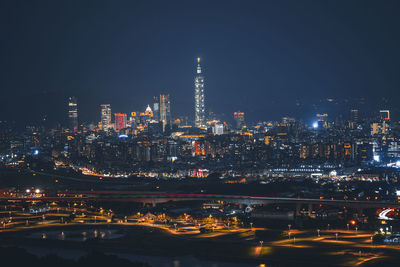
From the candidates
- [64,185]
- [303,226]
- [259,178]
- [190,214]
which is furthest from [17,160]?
[303,226]

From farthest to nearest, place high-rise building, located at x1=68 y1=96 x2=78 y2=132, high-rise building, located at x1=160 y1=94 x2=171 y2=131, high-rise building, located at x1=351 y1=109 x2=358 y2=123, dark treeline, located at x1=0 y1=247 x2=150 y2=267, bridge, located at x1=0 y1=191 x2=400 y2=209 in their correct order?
high-rise building, located at x1=160 y1=94 x2=171 y2=131 < high-rise building, located at x1=68 y1=96 x2=78 y2=132 < high-rise building, located at x1=351 y1=109 x2=358 y2=123 < bridge, located at x1=0 y1=191 x2=400 y2=209 < dark treeline, located at x1=0 y1=247 x2=150 y2=267

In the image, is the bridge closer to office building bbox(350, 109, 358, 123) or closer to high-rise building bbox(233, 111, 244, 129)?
office building bbox(350, 109, 358, 123)

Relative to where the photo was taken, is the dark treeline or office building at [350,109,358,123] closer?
the dark treeline

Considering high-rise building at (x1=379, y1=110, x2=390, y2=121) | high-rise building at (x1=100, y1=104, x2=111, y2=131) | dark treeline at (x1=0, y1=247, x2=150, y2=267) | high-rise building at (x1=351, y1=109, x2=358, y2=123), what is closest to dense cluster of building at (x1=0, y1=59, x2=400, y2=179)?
high-rise building at (x1=379, y1=110, x2=390, y2=121)

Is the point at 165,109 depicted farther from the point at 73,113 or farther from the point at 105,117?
the point at 73,113

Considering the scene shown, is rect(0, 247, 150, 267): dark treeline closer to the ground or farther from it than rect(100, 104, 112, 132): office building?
closer to the ground

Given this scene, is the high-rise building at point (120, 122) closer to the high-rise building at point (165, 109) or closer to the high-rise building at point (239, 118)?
the high-rise building at point (165, 109)

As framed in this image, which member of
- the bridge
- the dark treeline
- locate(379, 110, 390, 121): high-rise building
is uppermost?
locate(379, 110, 390, 121): high-rise building

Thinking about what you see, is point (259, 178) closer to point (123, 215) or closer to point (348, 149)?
point (348, 149)

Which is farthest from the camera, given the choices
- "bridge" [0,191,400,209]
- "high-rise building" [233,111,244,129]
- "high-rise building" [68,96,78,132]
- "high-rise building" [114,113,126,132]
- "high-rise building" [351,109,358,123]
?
"high-rise building" [233,111,244,129]
